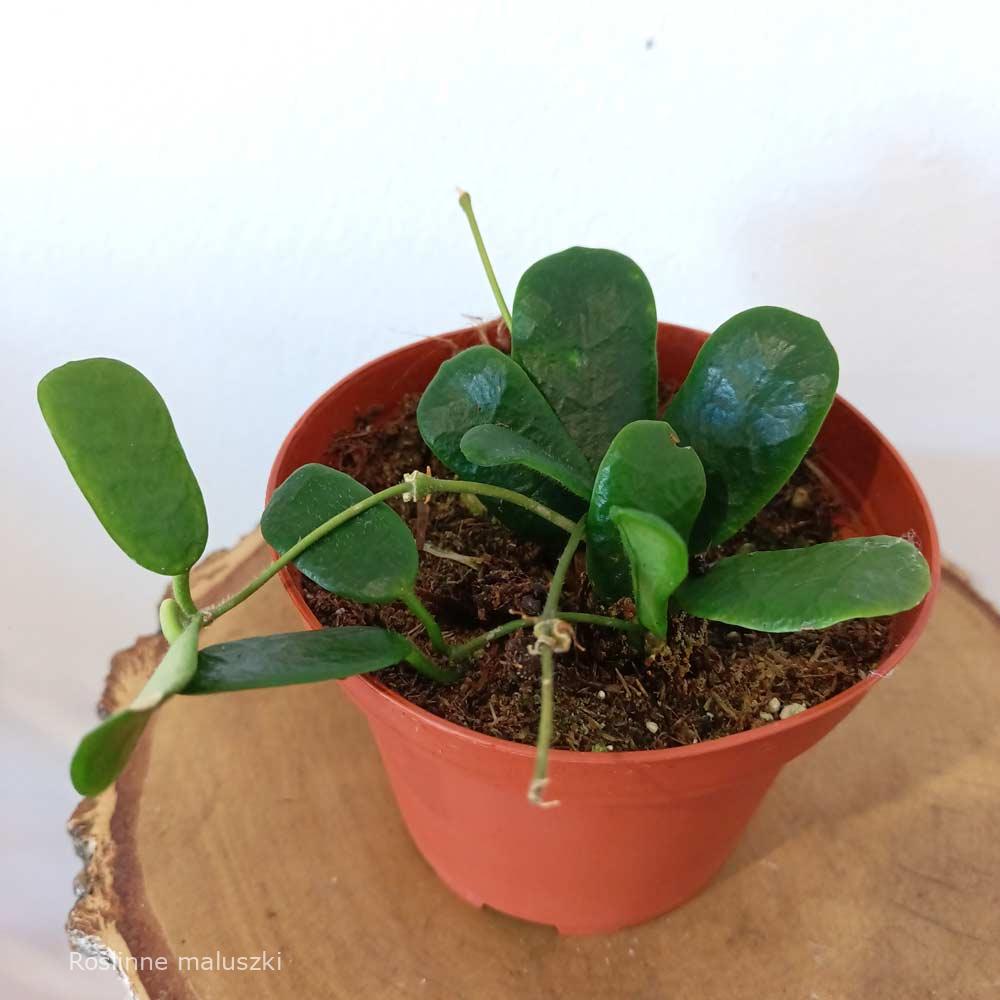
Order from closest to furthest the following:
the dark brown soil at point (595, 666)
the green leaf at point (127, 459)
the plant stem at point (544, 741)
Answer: the plant stem at point (544, 741) → the green leaf at point (127, 459) → the dark brown soil at point (595, 666)

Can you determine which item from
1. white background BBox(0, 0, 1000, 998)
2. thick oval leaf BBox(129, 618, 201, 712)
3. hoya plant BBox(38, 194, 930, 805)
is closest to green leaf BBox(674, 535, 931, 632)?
hoya plant BBox(38, 194, 930, 805)

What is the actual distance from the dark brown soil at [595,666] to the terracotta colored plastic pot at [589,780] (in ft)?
0.10

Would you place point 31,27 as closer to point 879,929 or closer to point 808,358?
point 808,358

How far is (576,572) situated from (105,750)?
0.36m

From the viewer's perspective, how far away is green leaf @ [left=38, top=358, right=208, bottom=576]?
0.49 m

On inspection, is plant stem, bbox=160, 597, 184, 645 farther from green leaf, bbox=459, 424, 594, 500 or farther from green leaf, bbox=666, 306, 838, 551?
green leaf, bbox=666, 306, 838, 551

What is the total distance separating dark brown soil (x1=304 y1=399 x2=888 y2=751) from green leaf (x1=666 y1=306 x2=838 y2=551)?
0.30ft

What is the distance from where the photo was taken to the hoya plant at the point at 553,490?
47cm

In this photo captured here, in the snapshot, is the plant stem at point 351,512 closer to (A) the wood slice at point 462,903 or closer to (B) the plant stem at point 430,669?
(B) the plant stem at point 430,669

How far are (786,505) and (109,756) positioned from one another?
543mm

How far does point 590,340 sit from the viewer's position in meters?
0.61

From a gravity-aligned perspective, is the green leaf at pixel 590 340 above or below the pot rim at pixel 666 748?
above

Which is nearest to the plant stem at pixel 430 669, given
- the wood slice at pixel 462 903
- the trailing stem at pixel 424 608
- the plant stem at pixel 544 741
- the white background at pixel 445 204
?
the trailing stem at pixel 424 608

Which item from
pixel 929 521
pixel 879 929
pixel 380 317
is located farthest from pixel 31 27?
pixel 879 929
